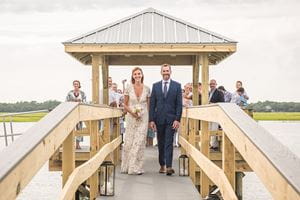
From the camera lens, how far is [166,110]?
32.1 feet

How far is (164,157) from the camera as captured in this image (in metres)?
10.1

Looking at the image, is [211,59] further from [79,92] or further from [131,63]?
[79,92]

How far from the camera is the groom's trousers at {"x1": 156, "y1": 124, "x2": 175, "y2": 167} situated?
971cm

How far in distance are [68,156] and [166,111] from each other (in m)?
5.00

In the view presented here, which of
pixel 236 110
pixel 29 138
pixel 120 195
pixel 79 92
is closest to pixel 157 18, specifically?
pixel 79 92

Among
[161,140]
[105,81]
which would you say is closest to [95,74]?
[105,81]

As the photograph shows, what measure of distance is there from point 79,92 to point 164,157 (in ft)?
15.9

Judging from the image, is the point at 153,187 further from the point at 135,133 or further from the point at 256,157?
the point at 256,157

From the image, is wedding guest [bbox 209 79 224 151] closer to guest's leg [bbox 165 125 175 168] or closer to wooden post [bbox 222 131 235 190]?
guest's leg [bbox 165 125 175 168]

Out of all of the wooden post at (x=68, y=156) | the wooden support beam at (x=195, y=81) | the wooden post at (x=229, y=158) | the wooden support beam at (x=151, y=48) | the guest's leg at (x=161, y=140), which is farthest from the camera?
the wooden support beam at (x=195, y=81)

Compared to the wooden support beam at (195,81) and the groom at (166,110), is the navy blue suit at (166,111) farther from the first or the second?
the wooden support beam at (195,81)

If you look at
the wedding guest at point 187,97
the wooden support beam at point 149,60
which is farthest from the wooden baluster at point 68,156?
the wedding guest at point 187,97

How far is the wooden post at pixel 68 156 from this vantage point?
4840 mm

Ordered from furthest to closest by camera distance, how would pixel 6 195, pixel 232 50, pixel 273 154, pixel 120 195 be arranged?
1. pixel 232 50
2. pixel 120 195
3. pixel 273 154
4. pixel 6 195
